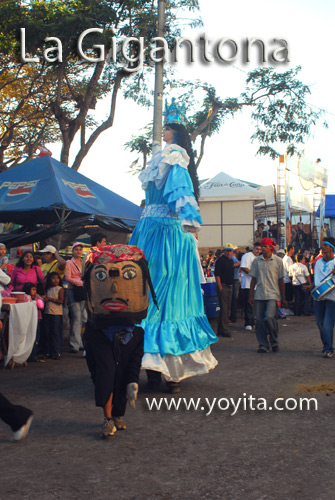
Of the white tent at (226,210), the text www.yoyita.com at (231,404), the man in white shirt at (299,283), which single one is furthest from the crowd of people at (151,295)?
the white tent at (226,210)

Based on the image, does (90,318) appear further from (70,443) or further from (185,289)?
(185,289)

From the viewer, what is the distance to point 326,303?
995 centimetres

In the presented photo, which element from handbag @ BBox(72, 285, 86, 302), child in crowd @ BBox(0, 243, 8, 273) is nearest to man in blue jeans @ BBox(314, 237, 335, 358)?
handbag @ BBox(72, 285, 86, 302)

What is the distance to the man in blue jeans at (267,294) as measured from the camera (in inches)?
409

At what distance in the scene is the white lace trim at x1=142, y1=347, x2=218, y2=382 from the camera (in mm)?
6516

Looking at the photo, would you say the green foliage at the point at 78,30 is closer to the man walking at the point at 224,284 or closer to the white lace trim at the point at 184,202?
the man walking at the point at 224,284

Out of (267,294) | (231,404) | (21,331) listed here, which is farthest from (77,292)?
(231,404)

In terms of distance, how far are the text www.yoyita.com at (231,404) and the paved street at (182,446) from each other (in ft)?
0.10

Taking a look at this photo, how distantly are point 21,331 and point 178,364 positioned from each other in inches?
124

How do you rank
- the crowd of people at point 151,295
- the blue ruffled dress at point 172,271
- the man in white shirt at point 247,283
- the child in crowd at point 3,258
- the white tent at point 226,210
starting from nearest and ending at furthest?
the crowd of people at point 151,295 < the blue ruffled dress at point 172,271 < the child in crowd at point 3,258 < the man in white shirt at point 247,283 < the white tent at point 226,210

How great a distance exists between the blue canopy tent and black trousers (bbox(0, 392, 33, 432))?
21.8 ft

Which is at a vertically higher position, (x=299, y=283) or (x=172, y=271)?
(x=172, y=271)

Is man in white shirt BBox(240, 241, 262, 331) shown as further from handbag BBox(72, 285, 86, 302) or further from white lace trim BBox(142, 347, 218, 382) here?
white lace trim BBox(142, 347, 218, 382)

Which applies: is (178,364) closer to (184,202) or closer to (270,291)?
(184,202)
